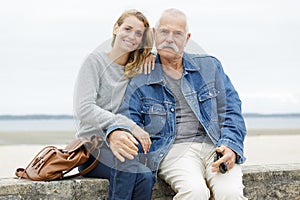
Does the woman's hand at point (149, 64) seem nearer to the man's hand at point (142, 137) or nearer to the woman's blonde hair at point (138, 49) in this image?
the woman's blonde hair at point (138, 49)

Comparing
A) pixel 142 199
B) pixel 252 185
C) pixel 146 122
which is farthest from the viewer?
pixel 252 185

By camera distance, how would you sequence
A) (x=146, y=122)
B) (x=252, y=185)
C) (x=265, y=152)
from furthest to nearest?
(x=265, y=152), (x=252, y=185), (x=146, y=122)

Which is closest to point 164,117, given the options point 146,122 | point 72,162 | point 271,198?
point 146,122

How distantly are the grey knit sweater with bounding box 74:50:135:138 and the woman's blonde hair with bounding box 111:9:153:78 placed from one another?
56 mm

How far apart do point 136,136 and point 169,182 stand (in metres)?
0.35

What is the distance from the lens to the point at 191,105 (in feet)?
11.7

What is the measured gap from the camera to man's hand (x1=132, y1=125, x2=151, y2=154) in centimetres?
339

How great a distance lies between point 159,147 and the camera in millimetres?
3482

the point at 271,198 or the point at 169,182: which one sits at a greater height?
the point at 169,182

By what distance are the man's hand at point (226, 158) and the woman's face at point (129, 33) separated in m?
0.81

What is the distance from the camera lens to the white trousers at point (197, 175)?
3.31 meters

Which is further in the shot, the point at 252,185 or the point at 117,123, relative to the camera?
the point at 252,185

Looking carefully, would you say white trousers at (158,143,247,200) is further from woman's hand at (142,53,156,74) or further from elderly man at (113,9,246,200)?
woman's hand at (142,53,156,74)

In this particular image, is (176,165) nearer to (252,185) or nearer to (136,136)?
(136,136)
